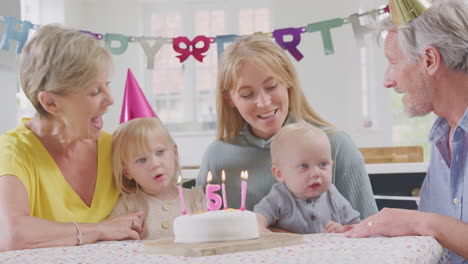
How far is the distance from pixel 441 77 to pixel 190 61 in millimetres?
6492

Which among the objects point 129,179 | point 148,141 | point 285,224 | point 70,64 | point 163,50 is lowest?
point 285,224

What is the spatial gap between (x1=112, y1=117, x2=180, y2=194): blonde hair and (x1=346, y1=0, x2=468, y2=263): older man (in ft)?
2.20

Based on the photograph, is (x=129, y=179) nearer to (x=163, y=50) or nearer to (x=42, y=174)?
(x=42, y=174)

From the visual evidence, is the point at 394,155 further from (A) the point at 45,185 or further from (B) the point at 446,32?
(A) the point at 45,185

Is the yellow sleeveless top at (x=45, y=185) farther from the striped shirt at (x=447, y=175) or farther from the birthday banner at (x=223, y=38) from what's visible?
the striped shirt at (x=447, y=175)

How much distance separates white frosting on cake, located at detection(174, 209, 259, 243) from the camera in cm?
111

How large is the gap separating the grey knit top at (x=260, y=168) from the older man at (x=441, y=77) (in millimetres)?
252

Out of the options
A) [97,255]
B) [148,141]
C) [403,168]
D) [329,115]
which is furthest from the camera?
[329,115]

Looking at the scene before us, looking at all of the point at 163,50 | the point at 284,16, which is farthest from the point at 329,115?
the point at 163,50

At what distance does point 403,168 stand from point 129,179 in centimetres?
129

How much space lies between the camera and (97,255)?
1054 millimetres

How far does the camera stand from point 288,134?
5.49 feet

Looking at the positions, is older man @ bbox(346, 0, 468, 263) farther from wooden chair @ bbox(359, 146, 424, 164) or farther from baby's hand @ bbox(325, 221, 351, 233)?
wooden chair @ bbox(359, 146, 424, 164)

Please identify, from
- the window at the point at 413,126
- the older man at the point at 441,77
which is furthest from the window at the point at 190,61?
the older man at the point at 441,77
